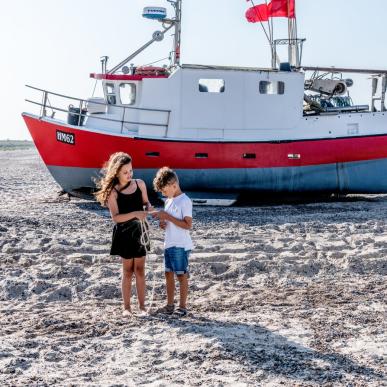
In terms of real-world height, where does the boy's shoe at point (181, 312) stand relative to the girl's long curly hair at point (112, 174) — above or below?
below

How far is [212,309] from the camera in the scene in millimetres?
5988

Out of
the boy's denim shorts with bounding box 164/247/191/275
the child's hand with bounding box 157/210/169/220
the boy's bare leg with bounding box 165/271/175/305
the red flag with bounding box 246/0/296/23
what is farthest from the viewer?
the red flag with bounding box 246/0/296/23

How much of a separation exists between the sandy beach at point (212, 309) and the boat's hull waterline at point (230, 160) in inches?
107

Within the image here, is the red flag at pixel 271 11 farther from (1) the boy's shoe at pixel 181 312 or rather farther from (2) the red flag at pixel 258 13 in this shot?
(1) the boy's shoe at pixel 181 312

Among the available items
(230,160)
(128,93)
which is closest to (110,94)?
(128,93)

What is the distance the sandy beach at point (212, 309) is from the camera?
4.45 meters

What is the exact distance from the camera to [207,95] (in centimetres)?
1335

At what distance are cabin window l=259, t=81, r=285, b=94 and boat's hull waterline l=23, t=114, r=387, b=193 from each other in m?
0.99

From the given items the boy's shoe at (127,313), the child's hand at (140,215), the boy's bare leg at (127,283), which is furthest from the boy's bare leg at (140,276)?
the child's hand at (140,215)

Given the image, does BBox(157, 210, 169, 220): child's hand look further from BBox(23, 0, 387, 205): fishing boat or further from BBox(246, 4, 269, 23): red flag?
BBox(246, 4, 269, 23): red flag

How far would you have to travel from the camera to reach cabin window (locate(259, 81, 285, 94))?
1362 cm

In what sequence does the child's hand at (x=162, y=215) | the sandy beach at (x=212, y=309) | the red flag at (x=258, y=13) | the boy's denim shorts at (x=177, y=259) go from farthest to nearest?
the red flag at (x=258, y=13), the boy's denim shorts at (x=177, y=259), the child's hand at (x=162, y=215), the sandy beach at (x=212, y=309)

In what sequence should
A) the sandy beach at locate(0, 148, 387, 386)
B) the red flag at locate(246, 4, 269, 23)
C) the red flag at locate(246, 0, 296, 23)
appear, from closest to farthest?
1. the sandy beach at locate(0, 148, 387, 386)
2. the red flag at locate(246, 0, 296, 23)
3. the red flag at locate(246, 4, 269, 23)

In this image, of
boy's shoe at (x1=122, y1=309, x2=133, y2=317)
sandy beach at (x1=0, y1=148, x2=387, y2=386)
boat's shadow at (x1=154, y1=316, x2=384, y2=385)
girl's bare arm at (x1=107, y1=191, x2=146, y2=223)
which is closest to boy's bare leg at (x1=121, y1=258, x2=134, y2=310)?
boy's shoe at (x1=122, y1=309, x2=133, y2=317)
